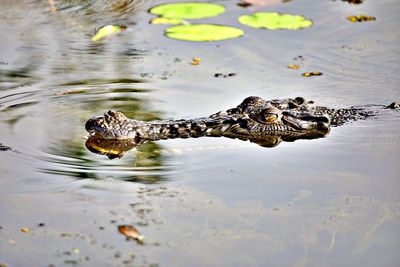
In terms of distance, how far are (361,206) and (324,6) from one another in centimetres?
563

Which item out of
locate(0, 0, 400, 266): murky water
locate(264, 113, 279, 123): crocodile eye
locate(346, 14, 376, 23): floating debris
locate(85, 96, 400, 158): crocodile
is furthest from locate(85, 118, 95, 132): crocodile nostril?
locate(346, 14, 376, 23): floating debris

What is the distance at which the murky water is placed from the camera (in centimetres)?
509

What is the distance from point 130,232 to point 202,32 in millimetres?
4864

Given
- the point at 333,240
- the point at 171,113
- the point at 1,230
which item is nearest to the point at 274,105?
the point at 171,113

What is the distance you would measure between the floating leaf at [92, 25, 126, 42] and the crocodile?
2.98m

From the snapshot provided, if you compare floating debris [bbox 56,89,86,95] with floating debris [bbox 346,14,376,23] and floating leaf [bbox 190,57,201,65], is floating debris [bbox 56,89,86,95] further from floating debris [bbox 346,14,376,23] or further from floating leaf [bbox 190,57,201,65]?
floating debris [bbox 346,14,376,23]

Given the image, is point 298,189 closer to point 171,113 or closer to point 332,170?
point 332,170

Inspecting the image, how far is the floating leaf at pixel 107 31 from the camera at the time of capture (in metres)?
9.84

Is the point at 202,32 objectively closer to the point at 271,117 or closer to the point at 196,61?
the point at 196,61

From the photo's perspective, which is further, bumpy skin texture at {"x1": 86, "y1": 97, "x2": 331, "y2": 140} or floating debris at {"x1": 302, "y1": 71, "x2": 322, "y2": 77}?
floating debris at {"x1": 302, "y1": 71, "x2": 322, "y2": 77}

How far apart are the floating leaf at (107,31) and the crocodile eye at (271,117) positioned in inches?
134

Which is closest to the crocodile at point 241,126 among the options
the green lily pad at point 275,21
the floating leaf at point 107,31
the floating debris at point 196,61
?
the floating debris at point 196,61

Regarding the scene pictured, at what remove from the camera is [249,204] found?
5.66m

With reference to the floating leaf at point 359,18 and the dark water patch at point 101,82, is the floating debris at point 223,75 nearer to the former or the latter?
the dark water patch at point 101,82
